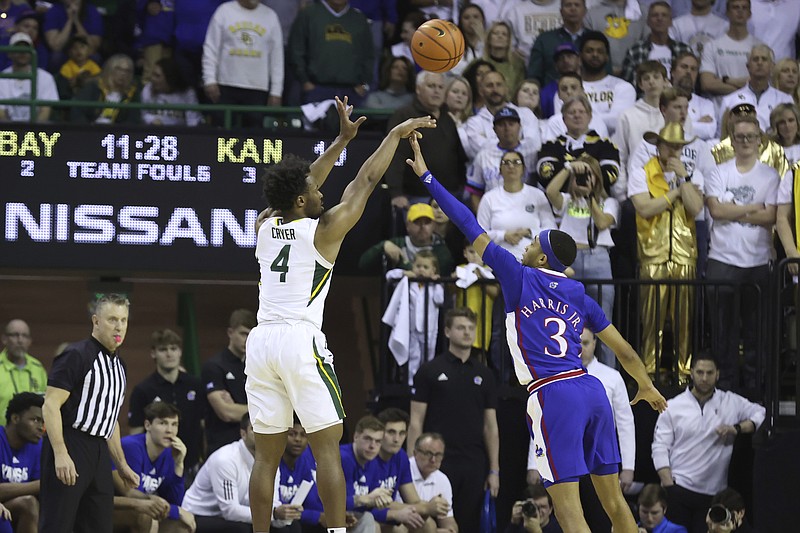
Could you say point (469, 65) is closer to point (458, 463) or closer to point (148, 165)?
point (148, 165)

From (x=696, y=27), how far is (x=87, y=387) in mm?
8694

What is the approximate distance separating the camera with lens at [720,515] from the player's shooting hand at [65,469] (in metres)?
5.31

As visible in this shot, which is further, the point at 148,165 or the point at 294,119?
the point at 294,119

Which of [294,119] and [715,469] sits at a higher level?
[294,119]

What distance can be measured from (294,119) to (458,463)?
4.44 m

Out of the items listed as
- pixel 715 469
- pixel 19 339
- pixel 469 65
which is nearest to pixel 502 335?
pixel 715 469

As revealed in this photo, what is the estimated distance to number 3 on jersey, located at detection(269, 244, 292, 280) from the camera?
304 inches

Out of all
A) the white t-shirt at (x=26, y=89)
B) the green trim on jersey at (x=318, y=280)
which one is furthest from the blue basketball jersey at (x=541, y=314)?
the white t-shirt at (x=26, y=89)

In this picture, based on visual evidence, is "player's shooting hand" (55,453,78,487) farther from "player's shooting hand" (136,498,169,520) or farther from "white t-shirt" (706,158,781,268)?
"white t-shirt" (706,158,781,268)

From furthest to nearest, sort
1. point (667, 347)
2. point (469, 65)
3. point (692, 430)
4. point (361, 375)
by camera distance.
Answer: point (361, 375) < point (469, 65) < point (667, 347) < point (692, 430)

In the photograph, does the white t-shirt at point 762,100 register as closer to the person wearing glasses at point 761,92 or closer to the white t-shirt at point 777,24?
the person wearing glasses at point 761,92

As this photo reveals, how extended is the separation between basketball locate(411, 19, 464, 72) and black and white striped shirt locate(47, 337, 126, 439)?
3360 millimetres

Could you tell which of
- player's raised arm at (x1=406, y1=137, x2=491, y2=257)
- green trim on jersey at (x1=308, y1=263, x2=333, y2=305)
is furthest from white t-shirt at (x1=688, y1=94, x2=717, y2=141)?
green trim on jersey at (x1=308, y1=263, x2=333, y2=305)

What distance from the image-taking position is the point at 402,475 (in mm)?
11258
